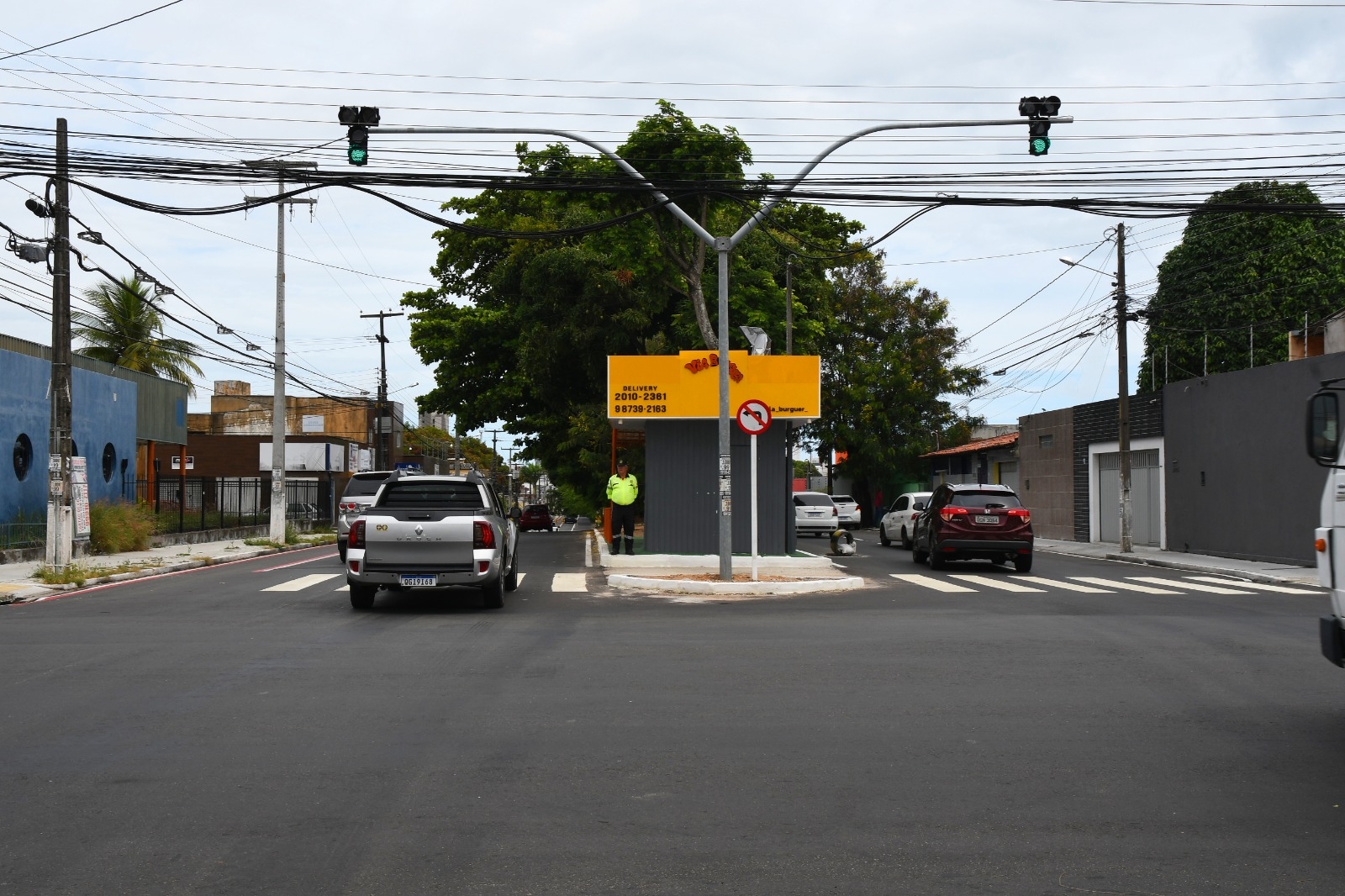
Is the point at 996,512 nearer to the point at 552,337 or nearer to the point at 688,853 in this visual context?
the point at 552,337

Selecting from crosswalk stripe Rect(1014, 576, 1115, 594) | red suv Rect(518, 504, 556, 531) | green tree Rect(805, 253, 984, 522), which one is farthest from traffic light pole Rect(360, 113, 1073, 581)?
red suv Rect(518, 504, 556, 531)

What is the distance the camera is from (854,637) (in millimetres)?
12391

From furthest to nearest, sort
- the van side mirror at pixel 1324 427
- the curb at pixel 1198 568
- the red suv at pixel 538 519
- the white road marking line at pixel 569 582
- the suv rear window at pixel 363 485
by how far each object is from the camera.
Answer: the red suv at pixel 538 519 → the suv rear window at pixel 363 485 → the curb at pixel 1198 568 → the white road marking line at pixel 569 582 → the van side mirror at pixel 1324 427

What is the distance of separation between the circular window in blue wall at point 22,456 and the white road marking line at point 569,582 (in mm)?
14553

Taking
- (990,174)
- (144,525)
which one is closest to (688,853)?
(990,174)

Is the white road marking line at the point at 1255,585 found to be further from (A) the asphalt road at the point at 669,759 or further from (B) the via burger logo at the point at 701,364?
(B) the via burger logo at the point at 701,364

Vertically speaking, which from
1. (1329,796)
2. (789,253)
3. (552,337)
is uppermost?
(789,253)

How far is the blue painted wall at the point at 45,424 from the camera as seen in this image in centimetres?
2759

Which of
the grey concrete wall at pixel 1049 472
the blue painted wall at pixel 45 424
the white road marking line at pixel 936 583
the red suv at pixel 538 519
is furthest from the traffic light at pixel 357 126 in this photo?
the red suv at pixel 538 519

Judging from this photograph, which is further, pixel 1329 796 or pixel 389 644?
pixel 389 644

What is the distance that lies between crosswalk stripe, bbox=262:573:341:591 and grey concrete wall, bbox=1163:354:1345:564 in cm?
1820

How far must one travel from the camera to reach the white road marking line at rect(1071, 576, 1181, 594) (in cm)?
1883

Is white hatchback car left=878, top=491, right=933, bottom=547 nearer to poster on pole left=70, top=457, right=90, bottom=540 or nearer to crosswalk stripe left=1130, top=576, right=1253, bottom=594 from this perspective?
crosswalk stripe left=1130, top=576, right=1253, bottom=594

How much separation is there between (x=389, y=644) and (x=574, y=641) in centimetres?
177
